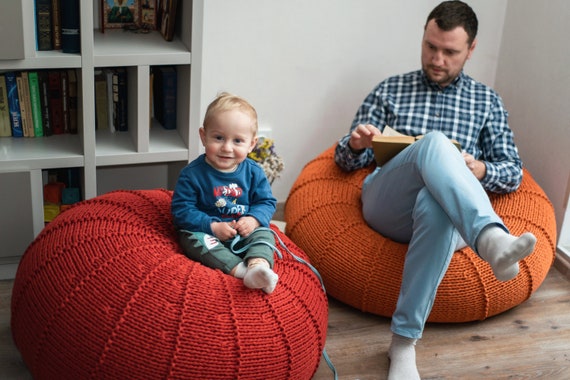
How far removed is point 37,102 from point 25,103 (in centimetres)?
4

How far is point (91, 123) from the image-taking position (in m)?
2.51

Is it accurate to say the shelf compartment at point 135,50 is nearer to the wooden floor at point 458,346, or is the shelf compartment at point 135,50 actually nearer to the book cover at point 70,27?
the book cover at point 70,27

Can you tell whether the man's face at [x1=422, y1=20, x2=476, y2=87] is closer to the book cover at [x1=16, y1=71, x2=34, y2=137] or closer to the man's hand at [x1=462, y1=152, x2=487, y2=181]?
the man's hand at [x1=462, y1=152, x2=487, y2=181]

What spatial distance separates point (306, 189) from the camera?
8.91ft

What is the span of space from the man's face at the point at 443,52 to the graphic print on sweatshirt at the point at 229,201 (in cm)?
87

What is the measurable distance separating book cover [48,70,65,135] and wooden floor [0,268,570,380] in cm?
54

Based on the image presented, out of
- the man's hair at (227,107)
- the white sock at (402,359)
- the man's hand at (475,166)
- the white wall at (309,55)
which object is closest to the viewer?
the man's hair at (227,107)

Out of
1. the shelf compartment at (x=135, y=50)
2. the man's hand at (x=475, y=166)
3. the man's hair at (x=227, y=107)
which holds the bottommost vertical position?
the man's hand at (x=475, y=166)

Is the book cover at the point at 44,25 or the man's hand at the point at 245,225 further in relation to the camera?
the book cover at the point at 44,25

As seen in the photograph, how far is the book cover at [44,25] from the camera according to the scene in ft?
7.86

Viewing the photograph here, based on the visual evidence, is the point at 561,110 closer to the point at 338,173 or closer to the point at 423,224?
the point at 338,173

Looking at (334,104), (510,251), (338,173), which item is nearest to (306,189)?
(338,173)

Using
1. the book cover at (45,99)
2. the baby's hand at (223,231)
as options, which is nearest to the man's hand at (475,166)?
the baby's hand at (223,231)

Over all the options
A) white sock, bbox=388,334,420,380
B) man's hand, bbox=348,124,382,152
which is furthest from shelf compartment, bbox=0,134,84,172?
white sock, bbox=388,334,420,380
